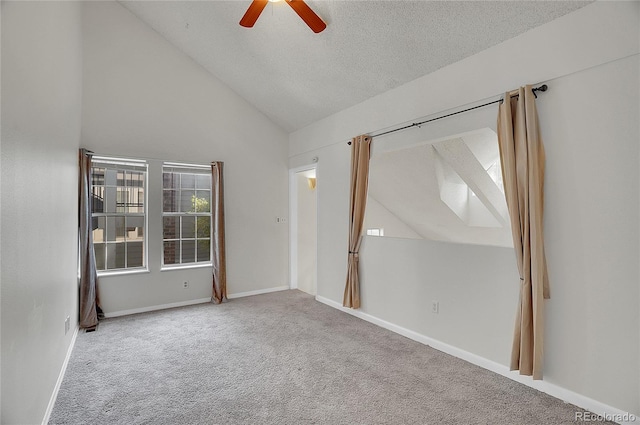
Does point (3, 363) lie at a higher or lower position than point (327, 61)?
lower

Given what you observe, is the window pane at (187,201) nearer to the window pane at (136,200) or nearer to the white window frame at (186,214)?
the white window frame at (186,214)

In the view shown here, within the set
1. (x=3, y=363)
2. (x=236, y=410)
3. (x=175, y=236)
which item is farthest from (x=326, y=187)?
(x=3, y=363)

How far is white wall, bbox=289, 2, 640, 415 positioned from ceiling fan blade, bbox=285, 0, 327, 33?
1323mm

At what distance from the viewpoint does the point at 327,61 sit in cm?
357

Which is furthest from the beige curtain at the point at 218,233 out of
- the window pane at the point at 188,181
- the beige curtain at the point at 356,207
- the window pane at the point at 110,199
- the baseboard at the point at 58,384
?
the beige curtain at the point at 356,207

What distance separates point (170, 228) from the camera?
4789 mm

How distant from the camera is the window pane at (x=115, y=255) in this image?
437cm

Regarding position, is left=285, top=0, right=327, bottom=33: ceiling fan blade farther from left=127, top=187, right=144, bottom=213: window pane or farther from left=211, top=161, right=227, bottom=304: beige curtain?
left=127, top=187, right=144, bottom=213: window pane

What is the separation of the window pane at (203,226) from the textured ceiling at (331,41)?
2.02 m

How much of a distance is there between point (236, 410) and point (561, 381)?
7.49ft

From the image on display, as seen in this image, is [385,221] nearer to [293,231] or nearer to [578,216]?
[293,231]

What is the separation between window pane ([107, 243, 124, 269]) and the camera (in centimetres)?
437

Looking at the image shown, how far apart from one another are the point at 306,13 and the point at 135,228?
3.69 m

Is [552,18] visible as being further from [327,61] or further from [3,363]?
[3,363]
